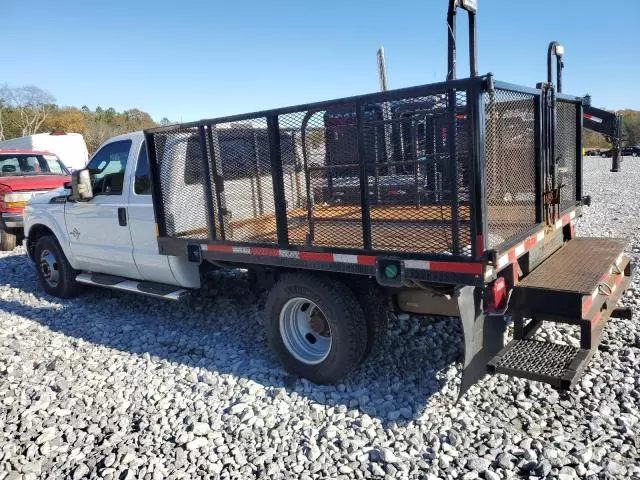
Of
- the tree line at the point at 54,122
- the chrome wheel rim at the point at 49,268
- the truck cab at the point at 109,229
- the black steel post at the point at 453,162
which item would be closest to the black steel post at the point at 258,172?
the truck cab at the point at 109,229

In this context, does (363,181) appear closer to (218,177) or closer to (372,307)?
(372,307)

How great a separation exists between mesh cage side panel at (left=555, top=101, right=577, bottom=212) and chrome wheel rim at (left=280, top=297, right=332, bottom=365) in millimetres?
2393

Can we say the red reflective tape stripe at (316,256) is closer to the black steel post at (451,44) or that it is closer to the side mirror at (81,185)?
the black steel post at (451,44)

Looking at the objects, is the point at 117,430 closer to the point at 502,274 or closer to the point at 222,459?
the point at 222,459

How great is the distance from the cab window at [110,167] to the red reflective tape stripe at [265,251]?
6.81 ft

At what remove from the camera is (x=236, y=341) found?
5.22 meters

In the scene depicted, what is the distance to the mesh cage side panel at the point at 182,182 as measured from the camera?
4707mm

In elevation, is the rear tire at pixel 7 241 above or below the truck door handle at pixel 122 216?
below

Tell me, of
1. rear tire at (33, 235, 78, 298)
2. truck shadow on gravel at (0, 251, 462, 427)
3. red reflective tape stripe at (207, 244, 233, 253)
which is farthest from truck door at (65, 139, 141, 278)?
red reflective tape stripe at (207, 244, 233, 253)

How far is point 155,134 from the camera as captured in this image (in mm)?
4914

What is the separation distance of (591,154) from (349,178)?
62.6m

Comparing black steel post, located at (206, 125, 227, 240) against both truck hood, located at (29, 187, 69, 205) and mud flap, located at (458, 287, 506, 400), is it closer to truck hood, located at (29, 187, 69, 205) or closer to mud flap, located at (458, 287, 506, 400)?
mud flap, located at (458, 287, 506, 400)

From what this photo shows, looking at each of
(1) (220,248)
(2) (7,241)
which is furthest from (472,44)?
(2) (7,241)

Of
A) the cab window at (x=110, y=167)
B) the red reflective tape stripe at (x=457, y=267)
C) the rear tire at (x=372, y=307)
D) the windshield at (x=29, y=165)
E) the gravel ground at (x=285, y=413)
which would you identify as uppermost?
the windshield at (x=29, y=165)
